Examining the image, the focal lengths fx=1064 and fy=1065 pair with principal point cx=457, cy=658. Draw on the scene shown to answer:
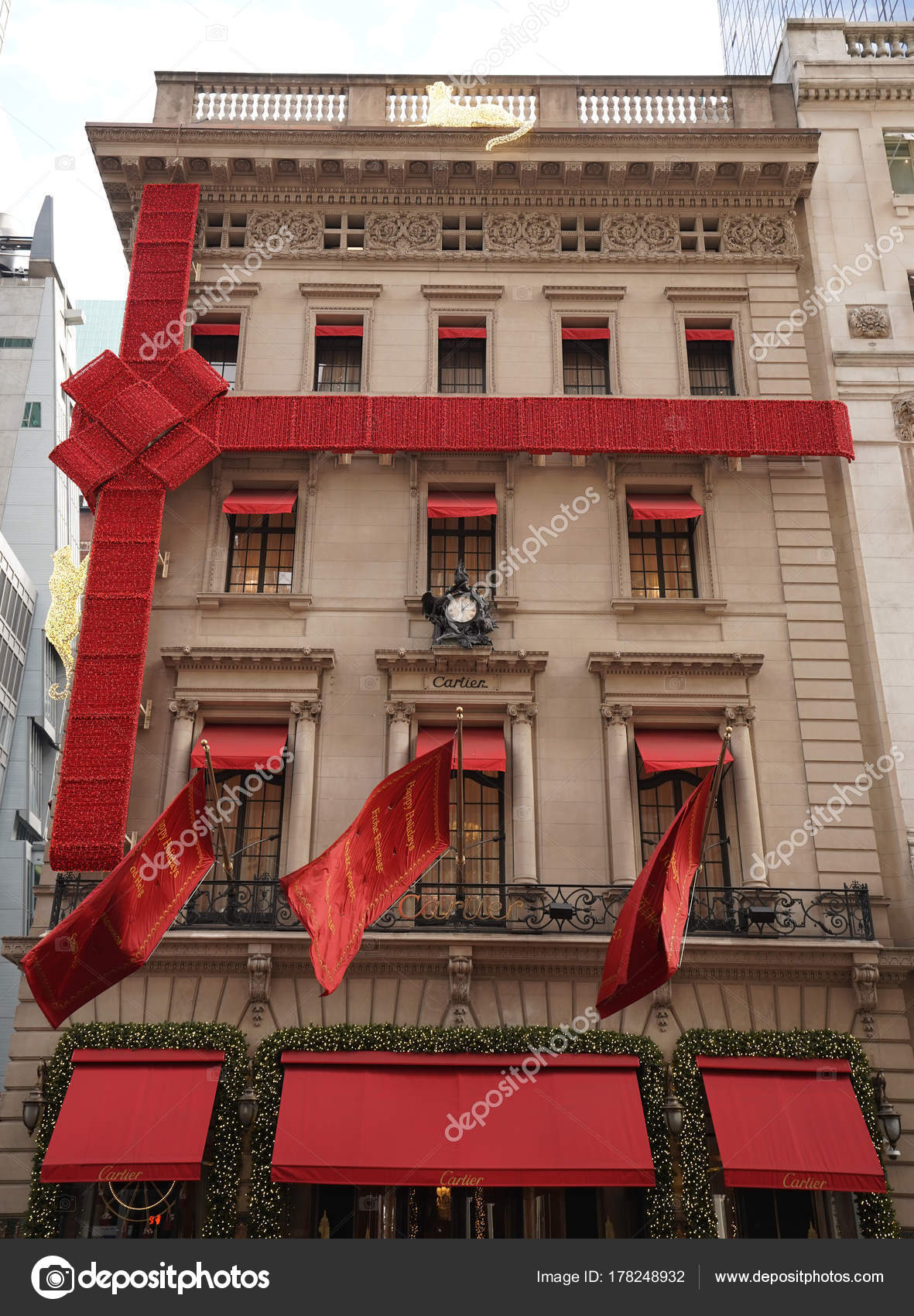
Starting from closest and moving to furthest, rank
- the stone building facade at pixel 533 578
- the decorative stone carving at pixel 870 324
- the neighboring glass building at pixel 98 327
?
the stone building facade at pixel 533 578 → the decorative stone carving at pixel 870 324 → the neighboring glass building at pixel 98 327

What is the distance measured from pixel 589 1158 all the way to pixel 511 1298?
11.2ft

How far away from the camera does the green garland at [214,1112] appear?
647 inches

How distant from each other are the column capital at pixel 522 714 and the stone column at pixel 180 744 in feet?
19.9

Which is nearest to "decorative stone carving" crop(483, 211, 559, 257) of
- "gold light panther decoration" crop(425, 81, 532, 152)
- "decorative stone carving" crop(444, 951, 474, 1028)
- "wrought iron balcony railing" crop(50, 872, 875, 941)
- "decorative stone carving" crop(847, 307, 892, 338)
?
"gold light panther decoration" crop(425, 81, 532, 152)

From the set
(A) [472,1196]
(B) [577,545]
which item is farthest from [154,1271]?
(B) [577,545]

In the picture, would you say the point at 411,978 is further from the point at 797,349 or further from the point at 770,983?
the point at 797,349

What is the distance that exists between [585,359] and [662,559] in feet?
16.9

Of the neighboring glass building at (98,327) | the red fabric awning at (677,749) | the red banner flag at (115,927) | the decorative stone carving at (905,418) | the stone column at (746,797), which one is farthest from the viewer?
the neighboring glass building at (98,327)

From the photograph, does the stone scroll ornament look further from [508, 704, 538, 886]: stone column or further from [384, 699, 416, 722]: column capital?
[508, 704, 538, 886]: stone column

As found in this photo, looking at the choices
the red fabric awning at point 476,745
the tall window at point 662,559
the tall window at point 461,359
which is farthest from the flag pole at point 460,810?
the tall window at point 461,359

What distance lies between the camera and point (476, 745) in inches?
786

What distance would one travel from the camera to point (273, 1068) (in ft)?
56.8

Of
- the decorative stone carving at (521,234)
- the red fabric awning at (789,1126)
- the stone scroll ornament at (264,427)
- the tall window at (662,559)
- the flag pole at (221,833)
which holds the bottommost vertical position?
the red fabric awning at (789,1126)

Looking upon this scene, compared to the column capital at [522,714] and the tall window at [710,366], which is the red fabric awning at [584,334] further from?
the column capital at [522,714]
